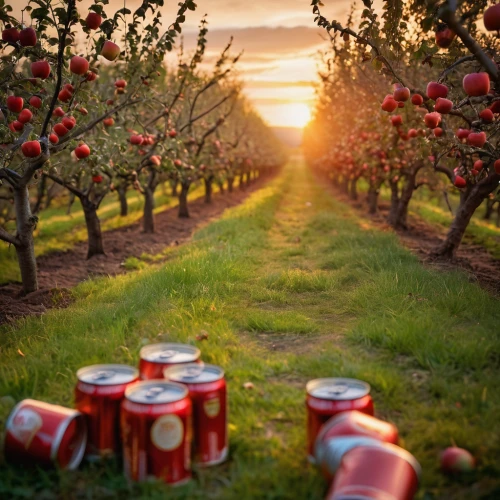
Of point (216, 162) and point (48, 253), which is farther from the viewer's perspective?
point (216, 162)

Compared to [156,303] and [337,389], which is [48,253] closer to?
[156,303]

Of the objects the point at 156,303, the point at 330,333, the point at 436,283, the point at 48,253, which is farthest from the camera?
the point at 48,253

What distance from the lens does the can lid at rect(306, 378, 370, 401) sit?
2996mm

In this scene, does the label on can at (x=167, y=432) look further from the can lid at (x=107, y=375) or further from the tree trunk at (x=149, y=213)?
the tree trunk at (x=149, y=213)

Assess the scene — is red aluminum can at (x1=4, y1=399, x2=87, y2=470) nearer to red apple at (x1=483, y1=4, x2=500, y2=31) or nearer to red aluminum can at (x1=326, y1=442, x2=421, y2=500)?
red aluminum can at (x1=326, y1=442, x2=421, y2=500)

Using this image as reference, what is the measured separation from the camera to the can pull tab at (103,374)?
3.23 meters

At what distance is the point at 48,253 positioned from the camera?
11.6 meters

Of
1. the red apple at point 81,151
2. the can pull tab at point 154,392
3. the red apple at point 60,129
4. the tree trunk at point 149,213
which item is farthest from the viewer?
the tree trunk at point 149,213

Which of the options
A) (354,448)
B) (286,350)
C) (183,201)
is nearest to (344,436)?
(354,448)

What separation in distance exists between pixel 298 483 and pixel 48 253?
32.7 feet

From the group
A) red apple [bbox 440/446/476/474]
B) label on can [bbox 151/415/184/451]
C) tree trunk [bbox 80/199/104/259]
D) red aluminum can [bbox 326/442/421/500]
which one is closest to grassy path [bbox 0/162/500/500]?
red apple [bbox 440/446/476/474]

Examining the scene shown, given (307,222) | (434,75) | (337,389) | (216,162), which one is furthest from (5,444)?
(216,162)

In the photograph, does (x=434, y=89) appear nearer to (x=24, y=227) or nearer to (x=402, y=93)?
(x=402, y=93)

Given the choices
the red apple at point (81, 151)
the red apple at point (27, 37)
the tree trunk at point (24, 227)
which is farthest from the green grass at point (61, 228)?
the red apple at point (27, 37)
